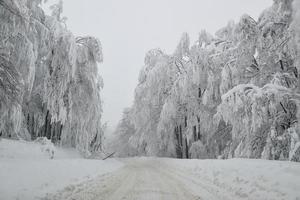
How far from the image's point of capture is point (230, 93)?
36.4 feet

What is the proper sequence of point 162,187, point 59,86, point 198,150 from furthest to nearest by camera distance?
point 198,150, point 59,86, point 162,187

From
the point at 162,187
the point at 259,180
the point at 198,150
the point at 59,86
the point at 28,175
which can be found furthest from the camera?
the point at 198,150

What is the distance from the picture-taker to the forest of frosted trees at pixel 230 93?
1016 centimetres

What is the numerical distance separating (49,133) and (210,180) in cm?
1091

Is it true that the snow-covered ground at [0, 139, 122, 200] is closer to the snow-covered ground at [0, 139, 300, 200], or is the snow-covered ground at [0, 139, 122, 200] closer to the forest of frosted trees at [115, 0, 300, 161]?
the snow-covered ground at [0, 139, 300, 200]

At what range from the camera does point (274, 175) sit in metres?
6.29

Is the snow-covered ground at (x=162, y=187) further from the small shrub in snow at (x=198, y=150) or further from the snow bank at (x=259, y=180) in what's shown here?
the small shrub in snow at (x=198, y=150)

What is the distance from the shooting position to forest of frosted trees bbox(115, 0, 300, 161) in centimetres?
1016

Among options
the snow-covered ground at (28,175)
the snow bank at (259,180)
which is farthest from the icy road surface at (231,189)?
the snow-covered ground at (28,175)

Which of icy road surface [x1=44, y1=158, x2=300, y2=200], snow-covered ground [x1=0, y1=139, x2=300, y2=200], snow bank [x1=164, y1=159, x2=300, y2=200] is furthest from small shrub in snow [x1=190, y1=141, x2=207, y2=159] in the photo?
icy road surface [x1=44, y1=158, x2=300, y2=200]

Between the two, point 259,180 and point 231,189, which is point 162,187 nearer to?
point 231,189

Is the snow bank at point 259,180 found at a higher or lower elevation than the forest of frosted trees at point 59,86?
lower

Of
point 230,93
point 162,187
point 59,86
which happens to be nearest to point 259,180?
point 162,187

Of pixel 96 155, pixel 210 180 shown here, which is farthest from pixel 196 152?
pixel 210 180
